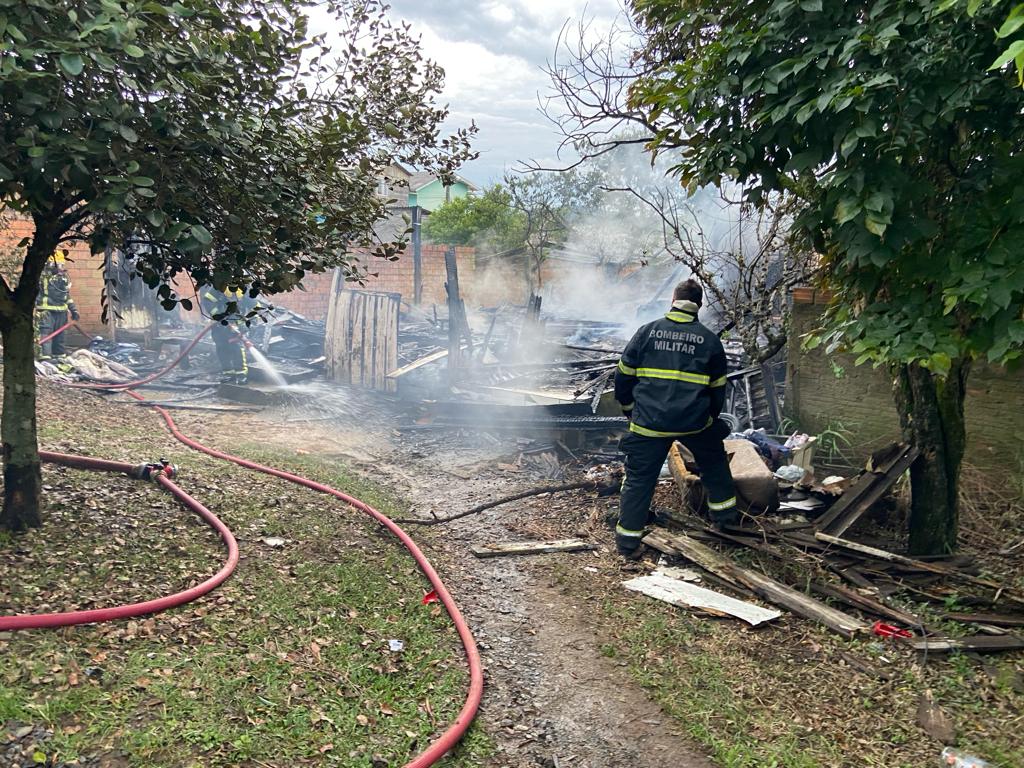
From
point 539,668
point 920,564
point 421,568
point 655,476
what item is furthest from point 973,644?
point 421,568

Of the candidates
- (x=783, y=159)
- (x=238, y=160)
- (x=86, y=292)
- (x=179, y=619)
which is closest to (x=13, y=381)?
(x=179, y=619)

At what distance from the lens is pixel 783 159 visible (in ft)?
12.7

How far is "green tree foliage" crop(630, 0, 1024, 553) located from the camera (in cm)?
301

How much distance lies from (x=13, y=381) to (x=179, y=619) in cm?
174

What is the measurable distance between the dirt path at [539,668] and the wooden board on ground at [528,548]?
0.08 meters

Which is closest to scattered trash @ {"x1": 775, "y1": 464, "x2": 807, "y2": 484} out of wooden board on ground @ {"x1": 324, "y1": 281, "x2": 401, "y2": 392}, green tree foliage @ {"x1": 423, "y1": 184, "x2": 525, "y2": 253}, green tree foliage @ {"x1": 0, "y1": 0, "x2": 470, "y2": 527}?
green tree foliage @ {"x1": 0, "y1": 0, "x2": 470, "y2": 527}

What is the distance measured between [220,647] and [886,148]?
3.99 metres

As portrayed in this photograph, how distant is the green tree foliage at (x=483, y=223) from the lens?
24172 millimetres

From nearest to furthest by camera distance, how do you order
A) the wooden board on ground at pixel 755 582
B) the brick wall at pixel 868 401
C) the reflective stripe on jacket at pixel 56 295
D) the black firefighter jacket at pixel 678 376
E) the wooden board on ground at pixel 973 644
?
1. the wooden board on ground at pixel 973 644
2. the wooden board on ground at pixel 755 582
3. the black firefighter jacket at pixel 678 376
4. the brick wall at pixel 868 401
5. the reflective stripe on jacket at pixel 56 295

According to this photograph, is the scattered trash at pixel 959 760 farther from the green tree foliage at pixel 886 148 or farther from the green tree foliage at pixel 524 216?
the green tree foliage at pixel 524 216

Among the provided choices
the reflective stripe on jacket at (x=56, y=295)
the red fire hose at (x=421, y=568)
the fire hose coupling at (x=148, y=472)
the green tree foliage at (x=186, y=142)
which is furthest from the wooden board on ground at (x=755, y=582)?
the reflective stripe on jacket at (x=56, y=295)

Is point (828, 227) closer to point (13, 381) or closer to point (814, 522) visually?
point (814, 522)

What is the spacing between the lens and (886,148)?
320 centimetres

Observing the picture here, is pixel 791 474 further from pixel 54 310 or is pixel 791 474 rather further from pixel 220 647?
pixel 54 310
